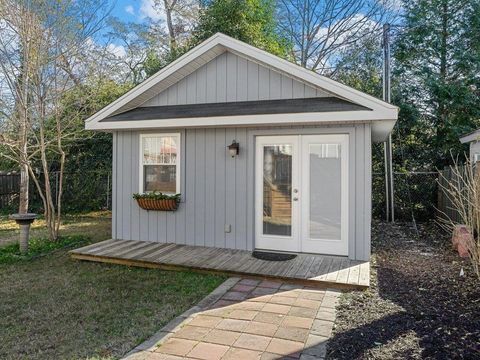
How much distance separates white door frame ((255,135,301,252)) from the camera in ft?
19.6

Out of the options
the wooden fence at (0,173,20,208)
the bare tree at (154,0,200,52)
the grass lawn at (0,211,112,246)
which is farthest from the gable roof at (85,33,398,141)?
the bare tree at (154,0,200,52)

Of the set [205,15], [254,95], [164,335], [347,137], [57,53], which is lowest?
[164,335]

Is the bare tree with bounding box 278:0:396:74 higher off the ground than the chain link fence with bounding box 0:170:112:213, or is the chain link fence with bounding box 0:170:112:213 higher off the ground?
the bare tree with bounding box 278:0:396:74

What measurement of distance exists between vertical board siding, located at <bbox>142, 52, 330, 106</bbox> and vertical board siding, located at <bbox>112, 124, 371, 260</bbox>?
66cm

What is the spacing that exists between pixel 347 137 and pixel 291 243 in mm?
1972

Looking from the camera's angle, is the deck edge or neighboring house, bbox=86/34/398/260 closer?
the deck edge

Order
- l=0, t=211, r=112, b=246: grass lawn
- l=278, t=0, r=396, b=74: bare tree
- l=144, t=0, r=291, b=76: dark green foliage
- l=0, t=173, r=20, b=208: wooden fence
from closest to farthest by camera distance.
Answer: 1. l=0, t=211, r=112, b=246: grass lawn
2. l=144, t=0, r=291, b=76: dark green foliage
3. l=0, t=173, r=20, b=208: wooden fence
4. l=278, t=0, r=396, b=74: bare tree

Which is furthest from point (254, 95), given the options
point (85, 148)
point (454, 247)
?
point (85, 148)

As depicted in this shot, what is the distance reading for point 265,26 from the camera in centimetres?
1359

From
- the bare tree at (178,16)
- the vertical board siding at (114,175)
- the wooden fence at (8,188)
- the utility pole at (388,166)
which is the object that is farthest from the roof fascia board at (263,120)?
the bare tree at (178,16)

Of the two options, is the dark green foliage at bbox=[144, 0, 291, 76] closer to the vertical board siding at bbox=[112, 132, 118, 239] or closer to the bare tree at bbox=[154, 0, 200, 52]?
the bare tree at bbox=[154, 0, 200, 52]

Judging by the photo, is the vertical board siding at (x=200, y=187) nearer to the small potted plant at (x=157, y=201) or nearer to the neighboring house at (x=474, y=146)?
the small potted plant at (x=157, y=201)

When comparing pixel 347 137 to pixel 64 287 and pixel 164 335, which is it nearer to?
pixel 164 335

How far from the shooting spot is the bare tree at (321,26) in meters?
15.9
